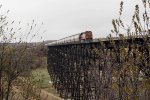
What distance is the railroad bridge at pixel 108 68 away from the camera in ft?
27.2

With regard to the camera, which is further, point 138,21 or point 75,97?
point 75,97

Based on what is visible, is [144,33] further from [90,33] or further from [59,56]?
[59,56]

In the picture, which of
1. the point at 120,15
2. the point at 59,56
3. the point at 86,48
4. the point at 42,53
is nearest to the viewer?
the point at 120,15

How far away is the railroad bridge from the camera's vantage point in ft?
27.2

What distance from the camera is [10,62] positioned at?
1159 centimetres

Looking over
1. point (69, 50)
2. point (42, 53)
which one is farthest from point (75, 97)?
point (42, 53)

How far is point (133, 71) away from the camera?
800cm

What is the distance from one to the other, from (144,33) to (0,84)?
5060 millimetres

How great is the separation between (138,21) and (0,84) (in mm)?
4957

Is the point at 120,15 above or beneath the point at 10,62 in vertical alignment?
above

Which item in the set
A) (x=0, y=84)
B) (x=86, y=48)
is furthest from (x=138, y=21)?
(x=86, y=48)

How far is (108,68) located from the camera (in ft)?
52.1

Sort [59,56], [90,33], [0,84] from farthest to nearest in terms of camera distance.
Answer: [59,56] → [90,33] → [0,84]

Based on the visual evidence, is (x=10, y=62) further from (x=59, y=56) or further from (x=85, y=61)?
(x=59, y=56)
